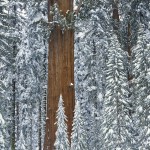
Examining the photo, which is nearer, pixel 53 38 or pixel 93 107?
pixel 53 38

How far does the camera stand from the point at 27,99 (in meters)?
45.4

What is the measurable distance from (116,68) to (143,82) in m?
1.96

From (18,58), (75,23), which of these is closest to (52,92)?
(75,23)

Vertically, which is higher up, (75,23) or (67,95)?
(75,23)

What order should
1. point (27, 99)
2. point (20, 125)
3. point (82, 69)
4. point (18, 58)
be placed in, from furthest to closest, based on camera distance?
point (20, 125), point (27, 99), point (82, 69), point (18, 58)

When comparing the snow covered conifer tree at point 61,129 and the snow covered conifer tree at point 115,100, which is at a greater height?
the snow covered conifer tree at point 115,100

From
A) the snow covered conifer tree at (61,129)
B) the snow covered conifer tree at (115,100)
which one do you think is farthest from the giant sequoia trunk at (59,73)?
the snow covered conifer tree at (115,100)

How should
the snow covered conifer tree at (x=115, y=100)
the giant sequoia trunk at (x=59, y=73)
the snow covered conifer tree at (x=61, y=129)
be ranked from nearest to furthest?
the snow covered conifer tree at (x=61, y=129) → the giant sequoia trunk at (x=59, y=73) → the snow covered conifer tree at (x=115, y=100)

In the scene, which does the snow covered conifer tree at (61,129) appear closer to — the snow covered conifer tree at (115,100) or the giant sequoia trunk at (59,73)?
the giant sequoia trunk at (59,73)

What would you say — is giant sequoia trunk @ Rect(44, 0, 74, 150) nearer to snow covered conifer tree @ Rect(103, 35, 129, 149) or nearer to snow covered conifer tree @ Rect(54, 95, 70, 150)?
snow covered conifer tree @ Rect(54, 95, 70, 150)

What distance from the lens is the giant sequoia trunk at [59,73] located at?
18.2 ft

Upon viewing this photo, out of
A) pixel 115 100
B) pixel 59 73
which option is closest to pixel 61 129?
pixel 59 73

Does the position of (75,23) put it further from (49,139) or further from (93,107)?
(93,107)

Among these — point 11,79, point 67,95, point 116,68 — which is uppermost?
point 11,79
